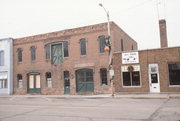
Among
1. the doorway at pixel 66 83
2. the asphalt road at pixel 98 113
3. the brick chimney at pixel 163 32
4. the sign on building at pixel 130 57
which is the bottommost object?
the asphalt road at pixel 98 113

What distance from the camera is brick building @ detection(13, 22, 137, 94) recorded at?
81.9 feet

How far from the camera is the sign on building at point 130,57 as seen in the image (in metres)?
22.5

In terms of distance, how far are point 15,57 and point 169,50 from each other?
2144 centimetres

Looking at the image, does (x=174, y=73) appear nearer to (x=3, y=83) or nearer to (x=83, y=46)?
(x=83, y=46)

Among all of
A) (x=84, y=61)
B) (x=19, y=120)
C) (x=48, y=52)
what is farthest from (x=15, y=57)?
(x=19, y=120)

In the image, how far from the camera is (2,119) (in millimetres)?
9734

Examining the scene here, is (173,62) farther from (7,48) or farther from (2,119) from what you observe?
(7,48)

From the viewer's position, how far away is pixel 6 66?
31.4m

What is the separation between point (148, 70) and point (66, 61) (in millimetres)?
10419

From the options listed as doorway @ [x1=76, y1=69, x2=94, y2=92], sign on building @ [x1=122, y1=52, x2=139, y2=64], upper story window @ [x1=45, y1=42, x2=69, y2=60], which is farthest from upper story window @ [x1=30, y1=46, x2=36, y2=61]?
sign on building @ [x1=122, y1=52, x2=139, y2=64]

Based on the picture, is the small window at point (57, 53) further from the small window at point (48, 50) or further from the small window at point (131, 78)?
the small window at point (131, 78)

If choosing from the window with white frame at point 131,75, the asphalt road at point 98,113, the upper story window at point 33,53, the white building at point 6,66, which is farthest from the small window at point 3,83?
the asphalt road at point 98,113

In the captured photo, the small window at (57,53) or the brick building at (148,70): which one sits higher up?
the small window at (57,53)

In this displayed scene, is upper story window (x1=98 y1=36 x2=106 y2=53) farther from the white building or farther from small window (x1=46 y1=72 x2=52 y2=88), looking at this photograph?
the white building
